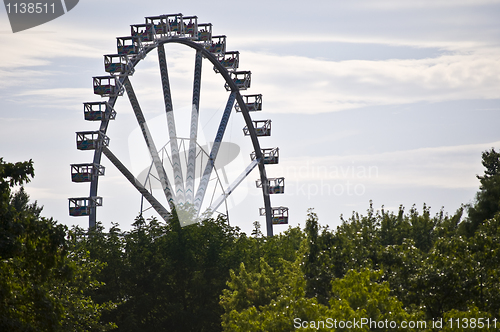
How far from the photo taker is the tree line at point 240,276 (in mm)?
18031

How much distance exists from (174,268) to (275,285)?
306 inches

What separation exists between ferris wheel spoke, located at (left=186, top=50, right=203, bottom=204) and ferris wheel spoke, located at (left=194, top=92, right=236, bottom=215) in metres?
0.55

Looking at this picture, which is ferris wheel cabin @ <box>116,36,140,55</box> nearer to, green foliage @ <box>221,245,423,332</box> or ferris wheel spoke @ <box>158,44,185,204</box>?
ferris wheel spoke @ <box>158,44,185,204</box>

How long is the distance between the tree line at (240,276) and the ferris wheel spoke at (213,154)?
1.55 metres

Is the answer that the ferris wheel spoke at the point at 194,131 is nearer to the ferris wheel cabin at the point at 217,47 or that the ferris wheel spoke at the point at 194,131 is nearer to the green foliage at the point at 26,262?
the ferris wheel cabin at the point at 217,47

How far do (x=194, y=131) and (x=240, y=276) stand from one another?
12.8m

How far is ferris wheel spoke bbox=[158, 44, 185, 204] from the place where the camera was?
41.1 meters

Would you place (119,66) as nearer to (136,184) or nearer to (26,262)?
(136,184)

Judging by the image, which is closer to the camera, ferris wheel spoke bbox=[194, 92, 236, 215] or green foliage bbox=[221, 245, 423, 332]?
green foliage bbox=[221, 245, 423, 332]

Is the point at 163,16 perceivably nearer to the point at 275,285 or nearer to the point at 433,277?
the point at 275,285

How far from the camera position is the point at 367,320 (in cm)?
1859

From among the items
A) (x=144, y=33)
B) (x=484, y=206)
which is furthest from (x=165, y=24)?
(x=484, y=206)

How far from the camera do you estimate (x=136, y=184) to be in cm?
3906

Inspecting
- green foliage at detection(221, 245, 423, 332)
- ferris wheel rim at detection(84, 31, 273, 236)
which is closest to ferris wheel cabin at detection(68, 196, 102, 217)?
ferris wheel rim at detection(84, 31, 273, 236)
